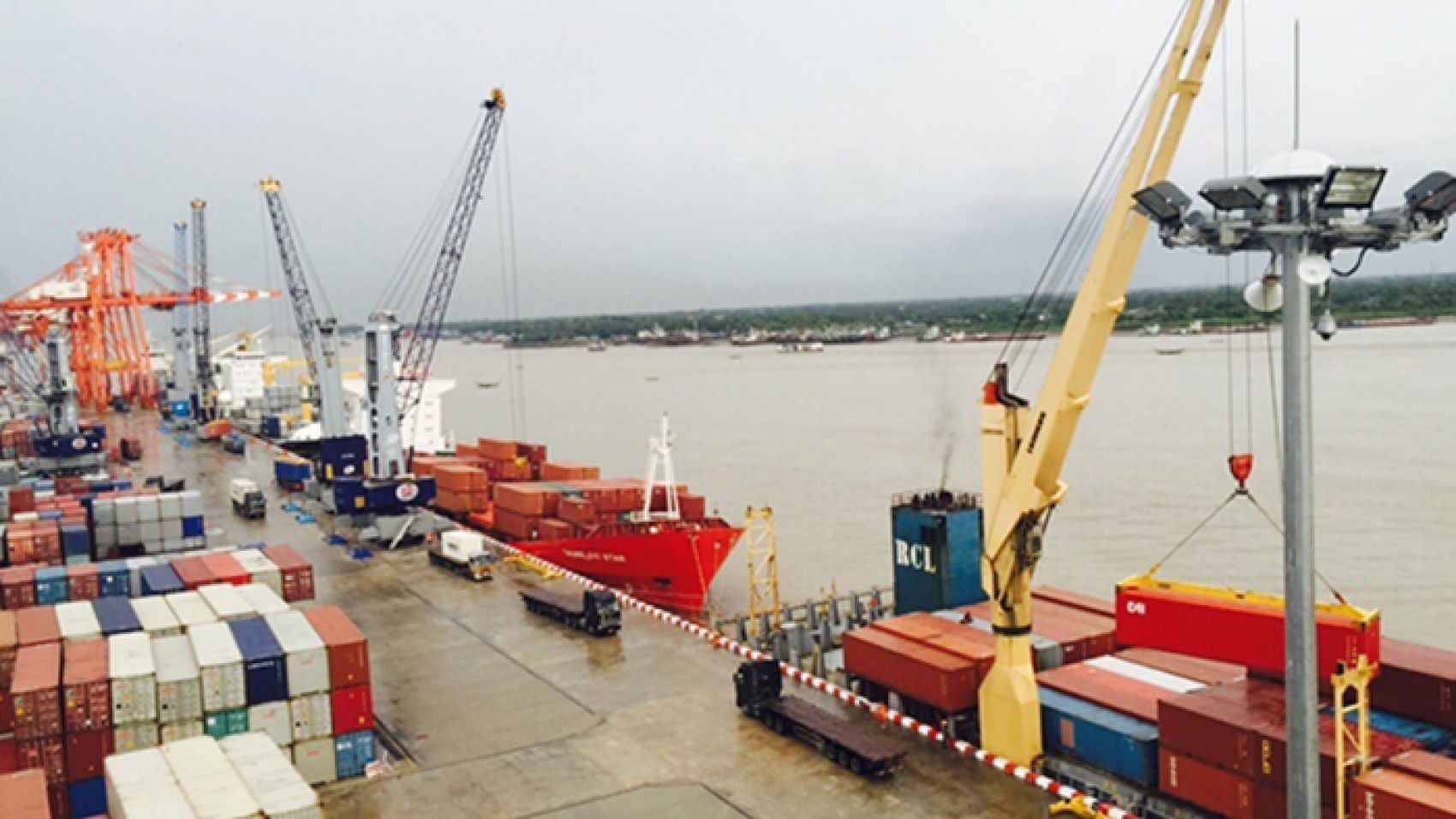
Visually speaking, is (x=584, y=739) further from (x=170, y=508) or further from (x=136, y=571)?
(x=170, y=508)

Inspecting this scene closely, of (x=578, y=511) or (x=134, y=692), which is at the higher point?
(x=134, y=692)

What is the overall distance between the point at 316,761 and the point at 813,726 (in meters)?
7.71

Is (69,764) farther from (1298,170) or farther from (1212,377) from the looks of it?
(1212,377)

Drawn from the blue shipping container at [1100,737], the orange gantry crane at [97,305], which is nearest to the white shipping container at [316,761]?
the blue shipping container at [1100,737]

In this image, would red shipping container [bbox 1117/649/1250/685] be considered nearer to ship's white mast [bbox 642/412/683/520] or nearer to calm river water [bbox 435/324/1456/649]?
calm river water [bbox 435/324/1456/649]

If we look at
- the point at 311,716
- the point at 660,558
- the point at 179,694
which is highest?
the point at 179,694

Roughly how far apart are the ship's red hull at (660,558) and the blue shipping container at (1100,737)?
15.2 metres

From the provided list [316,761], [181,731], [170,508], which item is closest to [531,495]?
[170,508]

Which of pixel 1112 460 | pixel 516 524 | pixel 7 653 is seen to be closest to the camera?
pixel 7 653

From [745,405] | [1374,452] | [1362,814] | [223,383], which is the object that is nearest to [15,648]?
[1362,814]

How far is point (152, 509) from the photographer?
36438 mm

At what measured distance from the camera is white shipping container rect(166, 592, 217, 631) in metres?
19.5

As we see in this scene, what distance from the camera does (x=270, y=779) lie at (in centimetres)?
1302

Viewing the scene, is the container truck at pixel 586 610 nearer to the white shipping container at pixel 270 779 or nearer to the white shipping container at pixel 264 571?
the white shipping container at pixel 264 571
